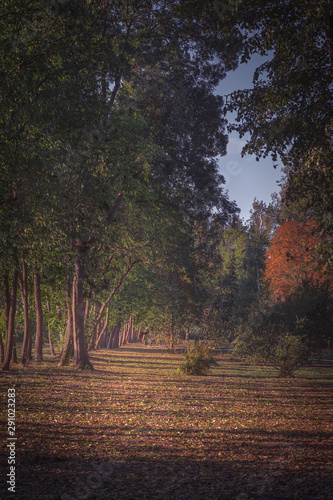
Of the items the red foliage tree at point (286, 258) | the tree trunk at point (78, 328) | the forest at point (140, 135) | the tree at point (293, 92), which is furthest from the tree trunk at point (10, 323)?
the red foliage tree at point (286, 258)

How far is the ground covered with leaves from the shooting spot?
479cm

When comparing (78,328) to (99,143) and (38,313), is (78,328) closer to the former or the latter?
(38,313)

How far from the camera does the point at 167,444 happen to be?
6.82 m

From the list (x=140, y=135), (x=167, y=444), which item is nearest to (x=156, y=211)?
(x=140, y=135)

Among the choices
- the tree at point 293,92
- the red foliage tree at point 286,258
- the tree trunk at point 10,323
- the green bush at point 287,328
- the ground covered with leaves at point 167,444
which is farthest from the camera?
the red foliage tree at point 286,258

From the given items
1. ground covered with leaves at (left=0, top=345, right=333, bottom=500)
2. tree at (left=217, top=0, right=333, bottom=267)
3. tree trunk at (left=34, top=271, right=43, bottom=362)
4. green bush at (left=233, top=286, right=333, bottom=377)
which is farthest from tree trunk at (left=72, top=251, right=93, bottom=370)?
tree at (left=217, top=0, right=333, bottom=267)

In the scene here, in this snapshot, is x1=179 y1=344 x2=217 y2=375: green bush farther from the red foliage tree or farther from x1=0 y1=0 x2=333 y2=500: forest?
the red foliage tree

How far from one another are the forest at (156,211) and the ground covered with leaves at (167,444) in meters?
0.04

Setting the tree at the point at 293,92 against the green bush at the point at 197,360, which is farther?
the green bush at the point at 197,360

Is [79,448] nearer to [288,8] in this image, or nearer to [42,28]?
[42,28]

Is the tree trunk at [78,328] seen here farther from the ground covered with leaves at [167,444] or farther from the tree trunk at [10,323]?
the ground covered with leaves at [167,444]

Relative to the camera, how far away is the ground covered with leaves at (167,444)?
4793 mm

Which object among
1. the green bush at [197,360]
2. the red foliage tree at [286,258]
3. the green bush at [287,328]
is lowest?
the green bush at [197,360]

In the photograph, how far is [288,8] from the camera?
891cm
